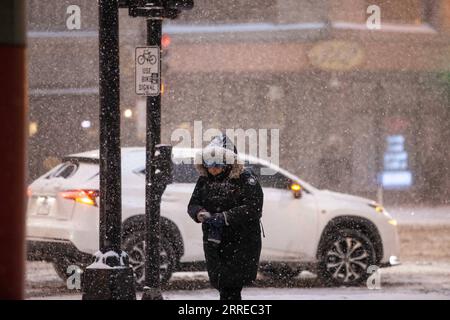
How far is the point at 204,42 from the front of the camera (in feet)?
109

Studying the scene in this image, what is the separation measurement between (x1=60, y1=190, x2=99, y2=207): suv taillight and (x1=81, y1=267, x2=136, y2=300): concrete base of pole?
3118 mm

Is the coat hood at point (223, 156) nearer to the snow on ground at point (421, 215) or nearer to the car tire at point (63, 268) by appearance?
the car tire at point (63, 268)

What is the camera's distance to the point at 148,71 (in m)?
13.0

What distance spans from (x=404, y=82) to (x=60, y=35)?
9012mm

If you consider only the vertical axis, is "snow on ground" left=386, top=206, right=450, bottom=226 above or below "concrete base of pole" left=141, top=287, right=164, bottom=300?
below

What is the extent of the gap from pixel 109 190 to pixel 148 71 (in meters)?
1.78

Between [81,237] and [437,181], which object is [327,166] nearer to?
[437,181]

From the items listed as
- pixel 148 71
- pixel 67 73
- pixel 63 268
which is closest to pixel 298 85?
pixel 67 73

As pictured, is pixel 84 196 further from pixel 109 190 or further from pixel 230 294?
pixel 230 294

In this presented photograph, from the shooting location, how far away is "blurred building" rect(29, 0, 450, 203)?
3259cm

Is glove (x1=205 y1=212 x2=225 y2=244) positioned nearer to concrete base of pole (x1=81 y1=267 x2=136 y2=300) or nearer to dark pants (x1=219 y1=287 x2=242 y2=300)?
dark pants (x1=219 y1=287 x2=242 y2=300)
